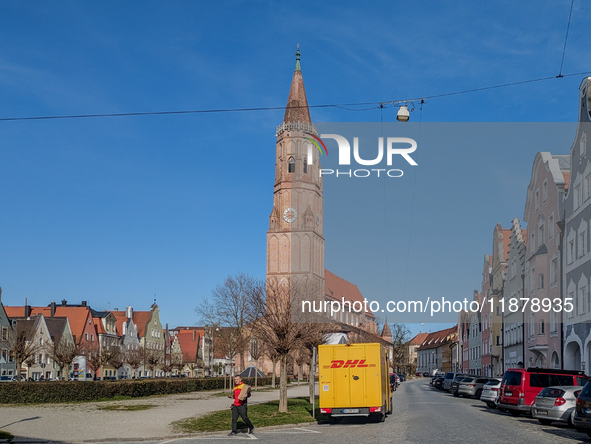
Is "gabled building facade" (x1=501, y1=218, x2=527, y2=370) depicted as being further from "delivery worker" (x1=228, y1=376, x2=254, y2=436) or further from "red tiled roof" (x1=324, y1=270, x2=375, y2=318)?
"red tiled roof" (x1=324, y1=270, x2=375, y2=318)

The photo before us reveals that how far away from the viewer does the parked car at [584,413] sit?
55.5 ft

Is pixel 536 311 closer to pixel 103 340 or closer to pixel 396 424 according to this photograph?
pixel 396 424

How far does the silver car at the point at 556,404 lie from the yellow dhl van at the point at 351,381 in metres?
5.21

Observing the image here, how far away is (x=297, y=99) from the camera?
11656 centimetres

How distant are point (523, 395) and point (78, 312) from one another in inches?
2930

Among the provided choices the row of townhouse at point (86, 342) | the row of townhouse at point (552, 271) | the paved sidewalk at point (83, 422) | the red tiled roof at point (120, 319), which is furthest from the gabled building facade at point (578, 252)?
the red tiled roof at point (120, 319)

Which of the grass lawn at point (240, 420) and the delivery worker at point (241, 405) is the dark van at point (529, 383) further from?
the delivery worker at point (241, 405)

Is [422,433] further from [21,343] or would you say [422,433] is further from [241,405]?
[21,343]

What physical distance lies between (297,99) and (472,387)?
76842mm

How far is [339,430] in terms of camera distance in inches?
823

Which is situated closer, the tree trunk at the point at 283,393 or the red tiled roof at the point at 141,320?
the tree trunk at the point at 283,393

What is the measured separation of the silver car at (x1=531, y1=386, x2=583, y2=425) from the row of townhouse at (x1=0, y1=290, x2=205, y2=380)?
34.8m

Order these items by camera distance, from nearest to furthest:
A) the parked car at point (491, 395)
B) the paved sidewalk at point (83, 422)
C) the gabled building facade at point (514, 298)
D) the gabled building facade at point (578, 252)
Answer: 1. the paved sidewalk at point (83, 422)
2. the parked car at point (491, 395)
3. the gabled building facade at point (578, 252)
4. the gabled building facade at point (514, 298)

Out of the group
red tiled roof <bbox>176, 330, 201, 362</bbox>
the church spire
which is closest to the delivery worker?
the church spire
